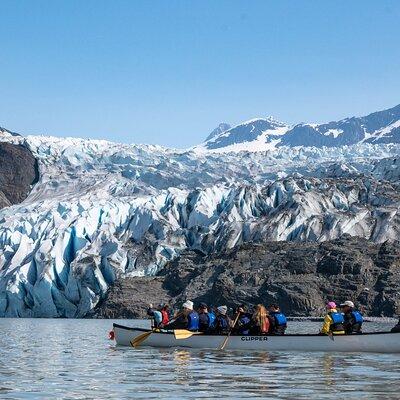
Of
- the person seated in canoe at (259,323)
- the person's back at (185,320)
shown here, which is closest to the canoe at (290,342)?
the person seated in canoe at (259,323)

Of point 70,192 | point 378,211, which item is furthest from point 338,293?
point 70,192

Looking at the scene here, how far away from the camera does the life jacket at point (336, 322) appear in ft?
82.9

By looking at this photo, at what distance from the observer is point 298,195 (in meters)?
90.1

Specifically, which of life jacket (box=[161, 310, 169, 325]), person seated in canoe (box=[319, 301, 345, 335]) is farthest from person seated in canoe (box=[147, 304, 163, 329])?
person seated in canoe (box=[319, 301, 345, 335])

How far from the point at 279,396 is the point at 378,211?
75.6 m

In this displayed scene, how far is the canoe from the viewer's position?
24.2 meters

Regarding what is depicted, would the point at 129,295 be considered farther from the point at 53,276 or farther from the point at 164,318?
the point at 164,318

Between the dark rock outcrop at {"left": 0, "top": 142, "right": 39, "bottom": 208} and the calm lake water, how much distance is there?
9808 centimetres

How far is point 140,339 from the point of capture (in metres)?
29.1

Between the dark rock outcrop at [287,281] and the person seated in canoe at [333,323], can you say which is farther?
the dark rock outcrop at [287,281]

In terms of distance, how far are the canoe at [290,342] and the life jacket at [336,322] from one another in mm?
473

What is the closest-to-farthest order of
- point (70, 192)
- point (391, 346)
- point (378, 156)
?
point (391, 346), point (70, 192), point (378, 156)

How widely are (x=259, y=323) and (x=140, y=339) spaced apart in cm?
482

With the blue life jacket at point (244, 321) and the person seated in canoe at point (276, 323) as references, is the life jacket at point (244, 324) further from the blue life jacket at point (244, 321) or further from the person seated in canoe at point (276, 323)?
the person seated in canoe at point (276, 323)
